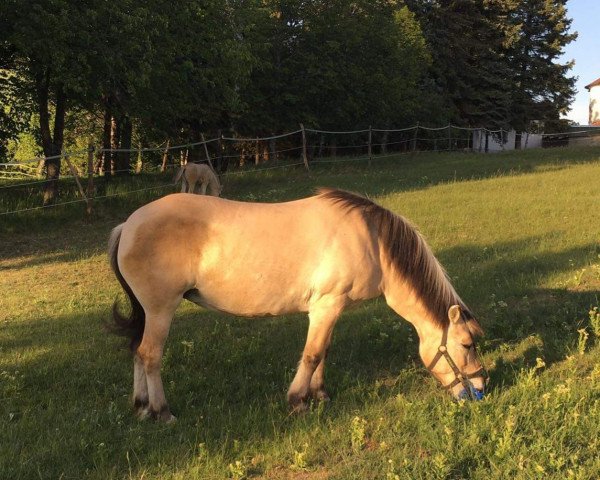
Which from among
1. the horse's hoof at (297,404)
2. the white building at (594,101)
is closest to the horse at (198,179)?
the horse's hoof at (297,404)

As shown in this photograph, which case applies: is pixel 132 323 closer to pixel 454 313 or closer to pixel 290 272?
pixel 290 272

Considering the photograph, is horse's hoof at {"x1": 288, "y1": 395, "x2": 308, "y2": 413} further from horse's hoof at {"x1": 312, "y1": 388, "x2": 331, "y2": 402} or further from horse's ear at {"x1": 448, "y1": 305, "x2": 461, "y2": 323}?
horse's ear at {"x1": 448, "y1": 305, "x2": 461, "y2": 323}

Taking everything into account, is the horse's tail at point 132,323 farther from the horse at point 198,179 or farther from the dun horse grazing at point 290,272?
the horse at point 198,179

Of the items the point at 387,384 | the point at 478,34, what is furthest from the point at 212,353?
the point at 478,34

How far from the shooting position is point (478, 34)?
36.2m

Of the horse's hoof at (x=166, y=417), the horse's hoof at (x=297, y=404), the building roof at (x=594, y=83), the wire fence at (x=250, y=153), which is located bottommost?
the horse's hoof at (x=166, y=417)

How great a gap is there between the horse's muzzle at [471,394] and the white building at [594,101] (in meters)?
66.3

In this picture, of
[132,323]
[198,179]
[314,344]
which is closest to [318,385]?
[314,344]

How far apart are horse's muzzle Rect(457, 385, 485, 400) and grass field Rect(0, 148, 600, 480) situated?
0.23 feet

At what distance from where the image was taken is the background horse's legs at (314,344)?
3639 mm

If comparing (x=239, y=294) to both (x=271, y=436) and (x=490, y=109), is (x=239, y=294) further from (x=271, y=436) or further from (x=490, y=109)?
(x=490, y=109)

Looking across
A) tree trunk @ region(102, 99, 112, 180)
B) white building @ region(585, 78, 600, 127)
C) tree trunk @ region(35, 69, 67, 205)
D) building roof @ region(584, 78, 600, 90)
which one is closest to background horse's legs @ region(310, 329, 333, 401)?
tree trunk @ region(35, 69, 67, 205)

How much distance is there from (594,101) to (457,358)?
69146 mm

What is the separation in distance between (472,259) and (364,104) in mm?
20377
